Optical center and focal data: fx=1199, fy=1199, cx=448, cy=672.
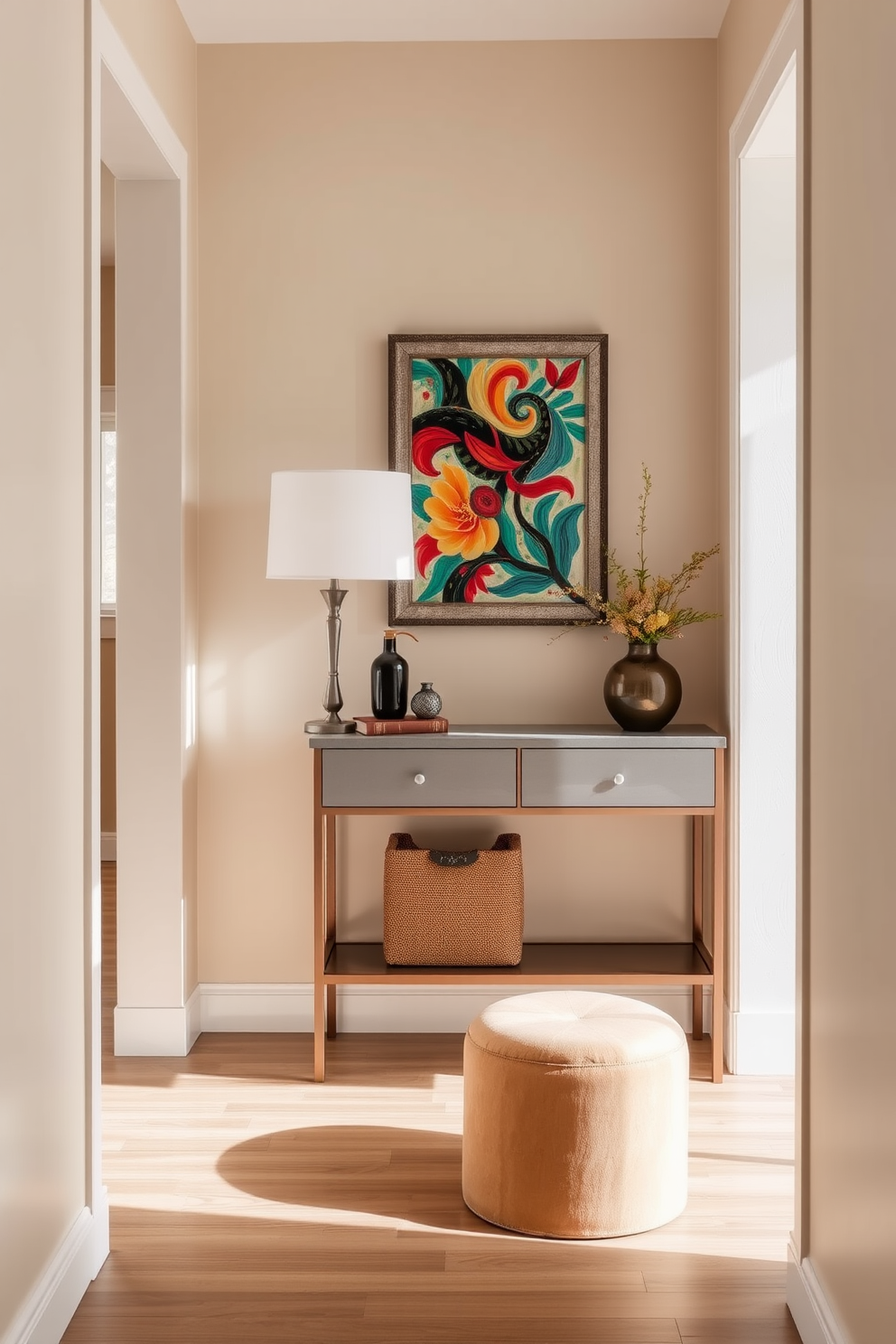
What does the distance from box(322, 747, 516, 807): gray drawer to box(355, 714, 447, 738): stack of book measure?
0.17 feet

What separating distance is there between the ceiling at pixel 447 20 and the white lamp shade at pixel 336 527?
4.18 feet

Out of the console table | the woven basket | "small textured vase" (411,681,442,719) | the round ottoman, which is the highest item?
"small textured vase" (411,681,442,719)

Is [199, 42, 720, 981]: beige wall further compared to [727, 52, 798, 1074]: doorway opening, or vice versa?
[199, 42, 720, 981]: beige wall

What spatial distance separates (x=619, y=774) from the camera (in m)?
3.08

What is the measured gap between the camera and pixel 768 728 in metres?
3.16

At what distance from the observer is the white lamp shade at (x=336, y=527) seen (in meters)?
3.02

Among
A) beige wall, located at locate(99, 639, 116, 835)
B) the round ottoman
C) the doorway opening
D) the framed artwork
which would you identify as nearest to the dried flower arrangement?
the framed artwork

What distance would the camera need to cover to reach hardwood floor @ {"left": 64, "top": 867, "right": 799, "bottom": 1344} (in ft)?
6.66
